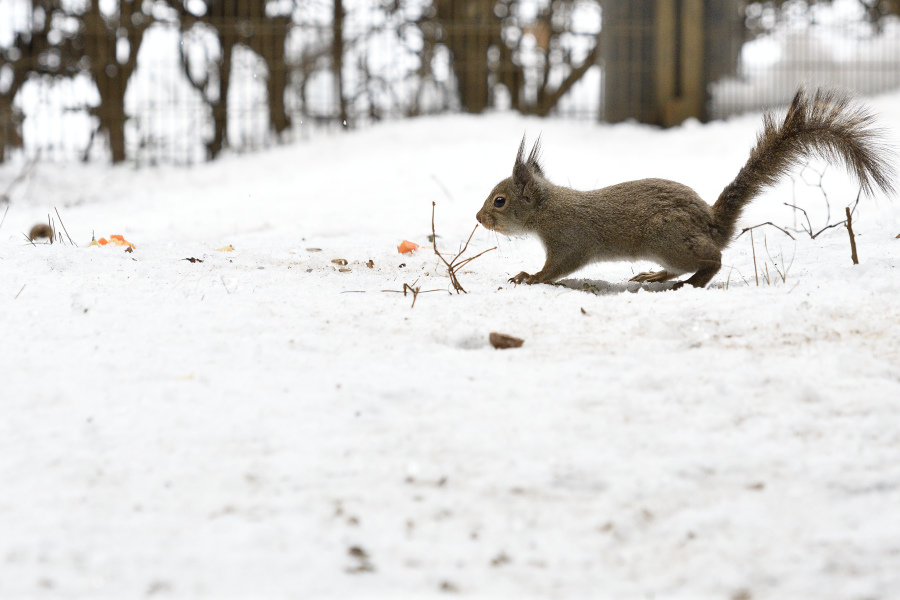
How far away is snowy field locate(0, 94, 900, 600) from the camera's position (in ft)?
4.91

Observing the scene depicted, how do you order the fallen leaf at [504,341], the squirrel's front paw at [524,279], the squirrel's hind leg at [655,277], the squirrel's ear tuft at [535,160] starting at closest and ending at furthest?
1. the fallen leaf at [504,341]
2. the squirrel's front paw at [524,279]
3. the squirrel's hind leg at [655,277]
4. the squirrel's ear tuft at [535,160]

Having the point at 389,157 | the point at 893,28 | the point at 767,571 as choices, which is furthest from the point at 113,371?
the point at 893,28

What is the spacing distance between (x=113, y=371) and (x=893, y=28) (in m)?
10.7

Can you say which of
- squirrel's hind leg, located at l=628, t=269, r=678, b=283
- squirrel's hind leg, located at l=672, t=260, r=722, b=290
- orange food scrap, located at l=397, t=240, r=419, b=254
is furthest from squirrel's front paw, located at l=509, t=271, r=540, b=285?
orange food scrap, located at l=397, t=240, r=419, b=254

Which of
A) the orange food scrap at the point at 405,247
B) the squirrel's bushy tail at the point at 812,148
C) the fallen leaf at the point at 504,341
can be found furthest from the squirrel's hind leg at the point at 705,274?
the orange food scrap at the point at 405,247

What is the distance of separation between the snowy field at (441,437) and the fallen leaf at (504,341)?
48 mm

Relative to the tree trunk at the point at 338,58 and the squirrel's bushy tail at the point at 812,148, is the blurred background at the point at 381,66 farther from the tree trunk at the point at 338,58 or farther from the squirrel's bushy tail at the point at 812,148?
the squirrel's bushy tail at the point at 812,148

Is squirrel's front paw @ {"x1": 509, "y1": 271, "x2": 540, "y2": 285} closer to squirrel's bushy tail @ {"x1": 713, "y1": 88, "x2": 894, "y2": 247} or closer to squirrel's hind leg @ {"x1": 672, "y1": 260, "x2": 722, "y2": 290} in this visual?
squirrel's hind leg @ {"x1": 672, "y1": 260, "x2": 722, "y2": 290}

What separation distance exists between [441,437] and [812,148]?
225cm

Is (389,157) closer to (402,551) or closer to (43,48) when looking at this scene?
(43,48)

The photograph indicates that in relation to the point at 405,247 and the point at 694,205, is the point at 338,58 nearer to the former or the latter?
the point at 405,247

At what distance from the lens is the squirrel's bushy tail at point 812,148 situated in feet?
10.4

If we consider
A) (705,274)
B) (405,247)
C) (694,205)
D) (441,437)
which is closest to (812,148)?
(694,205)

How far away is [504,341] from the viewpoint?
2.41 meters
